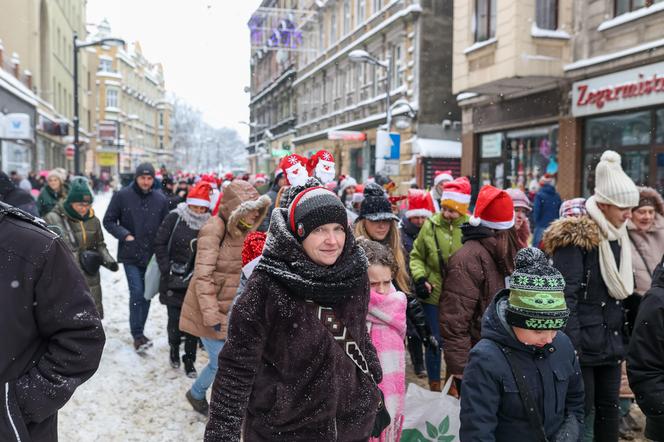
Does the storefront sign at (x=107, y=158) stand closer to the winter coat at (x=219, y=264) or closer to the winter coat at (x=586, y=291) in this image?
the winter coat at (x=219, y=264)

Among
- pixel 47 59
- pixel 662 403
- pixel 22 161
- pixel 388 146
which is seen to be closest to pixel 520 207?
pixel 662 403

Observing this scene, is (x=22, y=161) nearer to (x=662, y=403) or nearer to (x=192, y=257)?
(x=192, y=257)

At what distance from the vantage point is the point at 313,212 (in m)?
2.43

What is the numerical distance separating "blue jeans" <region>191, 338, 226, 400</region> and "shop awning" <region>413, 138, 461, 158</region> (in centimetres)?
1740

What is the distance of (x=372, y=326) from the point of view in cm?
350

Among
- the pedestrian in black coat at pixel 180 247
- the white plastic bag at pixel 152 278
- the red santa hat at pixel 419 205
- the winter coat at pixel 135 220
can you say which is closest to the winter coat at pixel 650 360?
the red santa hat at pixel 419 205

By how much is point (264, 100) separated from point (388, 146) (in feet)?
130

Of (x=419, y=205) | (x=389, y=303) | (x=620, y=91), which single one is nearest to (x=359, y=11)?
(x=620, y=91)

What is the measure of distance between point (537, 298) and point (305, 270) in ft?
3.37

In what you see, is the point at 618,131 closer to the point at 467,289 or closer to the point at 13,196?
the point at 467,289

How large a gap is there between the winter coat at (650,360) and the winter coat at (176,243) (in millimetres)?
4003

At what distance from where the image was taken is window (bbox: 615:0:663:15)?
1170 centimetres

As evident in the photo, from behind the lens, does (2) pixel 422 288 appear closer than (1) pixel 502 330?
No

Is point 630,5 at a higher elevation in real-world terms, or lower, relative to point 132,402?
higher
